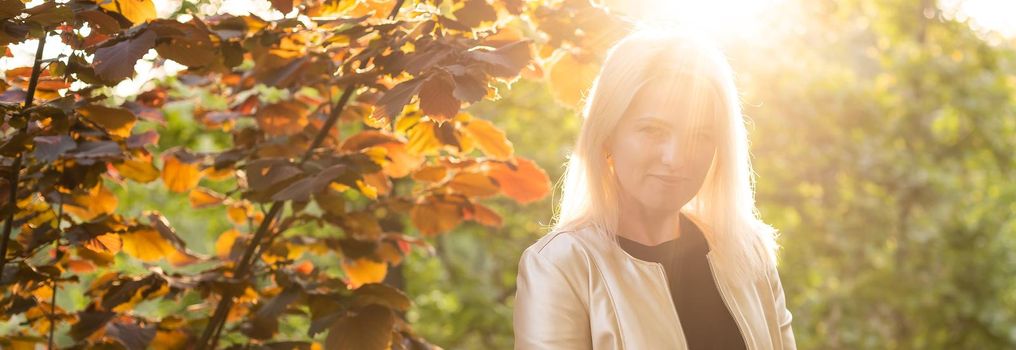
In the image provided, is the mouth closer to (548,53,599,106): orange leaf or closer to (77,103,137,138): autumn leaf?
(548,53,599,106): orange leaf

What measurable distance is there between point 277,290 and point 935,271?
24.4 feet

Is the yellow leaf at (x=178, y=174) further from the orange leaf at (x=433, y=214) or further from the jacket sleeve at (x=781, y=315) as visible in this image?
the jacket sleeve at (x=781, y=315)

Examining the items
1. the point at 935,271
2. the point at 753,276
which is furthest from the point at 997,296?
the point at 753,276

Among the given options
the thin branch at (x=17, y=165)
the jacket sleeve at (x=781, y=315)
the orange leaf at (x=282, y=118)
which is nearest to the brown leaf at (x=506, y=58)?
the jacket sleeve at (x=781, y=315)

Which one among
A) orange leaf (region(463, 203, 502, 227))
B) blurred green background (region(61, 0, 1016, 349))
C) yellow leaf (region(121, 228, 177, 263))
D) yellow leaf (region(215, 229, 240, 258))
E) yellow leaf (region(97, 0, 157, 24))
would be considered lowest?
blurred green background (region(61, 0, 1016, 349))

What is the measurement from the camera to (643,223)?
1901mm

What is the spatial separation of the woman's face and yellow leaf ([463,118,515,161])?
1.96 feet

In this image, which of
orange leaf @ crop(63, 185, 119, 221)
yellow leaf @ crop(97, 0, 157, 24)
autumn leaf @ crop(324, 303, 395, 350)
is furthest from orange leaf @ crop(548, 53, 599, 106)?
orange leaf @ crop(63, 185, 119, 221)

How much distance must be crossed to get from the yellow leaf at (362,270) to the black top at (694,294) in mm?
901

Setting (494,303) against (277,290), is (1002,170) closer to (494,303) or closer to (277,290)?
(494,303)

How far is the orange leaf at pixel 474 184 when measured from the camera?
2430mm

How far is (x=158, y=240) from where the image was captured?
2365 millimetres

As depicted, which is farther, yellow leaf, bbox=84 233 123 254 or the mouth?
yellow leaf, bbox=84 233 123 254

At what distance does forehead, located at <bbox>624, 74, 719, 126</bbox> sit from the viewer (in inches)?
69.5
